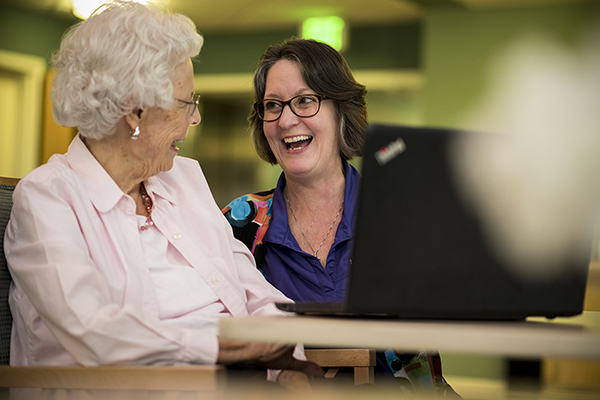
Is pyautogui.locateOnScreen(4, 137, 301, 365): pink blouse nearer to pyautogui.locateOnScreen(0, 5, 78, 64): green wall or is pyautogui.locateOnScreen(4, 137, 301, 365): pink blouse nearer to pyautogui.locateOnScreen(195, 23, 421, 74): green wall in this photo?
pyautogui.locateOnScreen(0, 5, 78, 64): green wall

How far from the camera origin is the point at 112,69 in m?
1.42

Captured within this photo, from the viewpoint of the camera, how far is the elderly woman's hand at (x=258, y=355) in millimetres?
1240

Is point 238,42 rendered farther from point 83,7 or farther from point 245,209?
point 245,209

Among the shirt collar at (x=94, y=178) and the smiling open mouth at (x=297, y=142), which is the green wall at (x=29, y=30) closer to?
the smiling open mouth at (x=297, y=142)

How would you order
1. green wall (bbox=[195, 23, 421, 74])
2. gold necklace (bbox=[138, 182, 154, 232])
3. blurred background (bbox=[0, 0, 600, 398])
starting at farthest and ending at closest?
green wall (bbox=[195, 23, 421, 74])
blurred background (bbox=[0, 0, 600, 398])
gold necklace (bbox=[138, 182, 154, 232])

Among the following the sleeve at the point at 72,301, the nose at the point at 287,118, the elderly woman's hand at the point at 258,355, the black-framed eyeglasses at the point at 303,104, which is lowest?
the elderly woman's hand at the point at 258,355

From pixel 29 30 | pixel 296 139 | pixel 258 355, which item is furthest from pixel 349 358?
pixel 29 30

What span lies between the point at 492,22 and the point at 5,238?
15.2ft

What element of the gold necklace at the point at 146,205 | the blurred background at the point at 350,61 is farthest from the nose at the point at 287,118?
the blurred background at the point at 350,61

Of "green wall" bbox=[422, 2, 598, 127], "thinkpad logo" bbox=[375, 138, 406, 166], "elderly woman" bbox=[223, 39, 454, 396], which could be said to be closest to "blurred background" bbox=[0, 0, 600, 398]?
"green wall" bbox=[422, 2, 598, 127]

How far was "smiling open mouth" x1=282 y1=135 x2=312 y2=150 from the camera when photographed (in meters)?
2.07

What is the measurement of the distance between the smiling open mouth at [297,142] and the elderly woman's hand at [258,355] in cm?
93

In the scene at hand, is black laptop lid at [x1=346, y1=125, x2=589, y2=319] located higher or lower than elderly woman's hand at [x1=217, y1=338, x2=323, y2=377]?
higher

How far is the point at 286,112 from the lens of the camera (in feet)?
6.75
